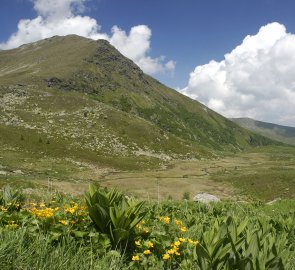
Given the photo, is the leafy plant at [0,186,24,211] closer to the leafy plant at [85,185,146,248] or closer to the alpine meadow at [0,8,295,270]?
the alpine meadow at [0,8,295,270]

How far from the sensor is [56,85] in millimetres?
140750

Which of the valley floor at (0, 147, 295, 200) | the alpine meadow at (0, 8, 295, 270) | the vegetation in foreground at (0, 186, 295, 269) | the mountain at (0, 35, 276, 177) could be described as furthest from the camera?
the mountain at (0, 35, 276, 177)

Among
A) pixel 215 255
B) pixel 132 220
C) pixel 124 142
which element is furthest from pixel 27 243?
pixel 124 142

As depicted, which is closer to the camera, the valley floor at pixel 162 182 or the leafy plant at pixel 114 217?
the leafy plant at pixel 114 217

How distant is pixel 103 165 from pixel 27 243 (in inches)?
2883

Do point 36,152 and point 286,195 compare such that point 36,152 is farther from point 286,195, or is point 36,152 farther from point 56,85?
point 56,85

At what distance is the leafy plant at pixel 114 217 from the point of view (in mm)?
5324

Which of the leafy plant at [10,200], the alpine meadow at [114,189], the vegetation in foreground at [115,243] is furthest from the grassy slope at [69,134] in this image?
the vegetation in foreground at [115,243]

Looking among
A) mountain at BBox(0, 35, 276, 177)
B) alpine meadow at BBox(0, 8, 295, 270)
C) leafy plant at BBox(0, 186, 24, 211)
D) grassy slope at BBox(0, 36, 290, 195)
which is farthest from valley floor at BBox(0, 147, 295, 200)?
leafy plant at BBox(0, 186, 24, 211)

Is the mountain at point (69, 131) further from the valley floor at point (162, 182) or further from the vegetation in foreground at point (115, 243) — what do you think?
the vegetation in foreground at point (115, 243)

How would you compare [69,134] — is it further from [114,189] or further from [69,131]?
[114,189]

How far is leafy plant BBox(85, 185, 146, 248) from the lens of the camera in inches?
210

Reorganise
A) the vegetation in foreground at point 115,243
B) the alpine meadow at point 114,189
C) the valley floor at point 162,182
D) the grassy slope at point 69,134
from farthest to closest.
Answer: the grassy slope at point 69,134
the valley floor at point 162,182
the alpine meadow at point 114,189
the vegetation in foreground at point 115,243

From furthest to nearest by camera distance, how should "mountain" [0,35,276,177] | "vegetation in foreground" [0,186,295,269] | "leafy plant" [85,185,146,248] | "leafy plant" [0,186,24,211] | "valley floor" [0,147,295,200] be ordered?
"mountain" [0,35,276,177], "valley floor" [0,147,295,200], "leafy plant" [0,186,24,211], "leafy plant" [85,185,146,248], "vegetation in foreground" [0,186,295,269]
